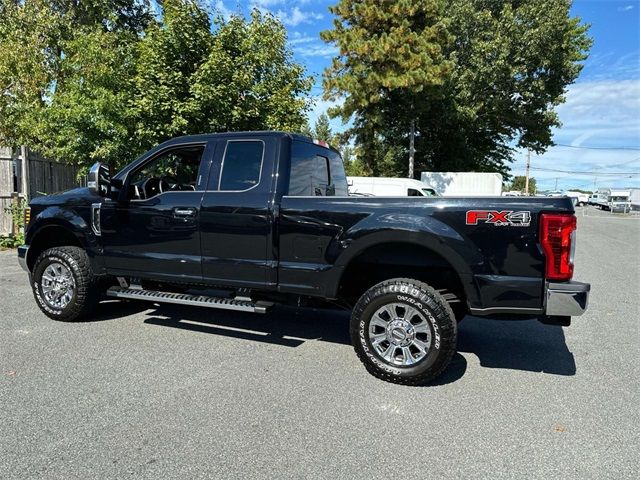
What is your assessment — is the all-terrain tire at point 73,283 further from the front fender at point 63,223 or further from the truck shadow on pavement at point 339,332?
the truck shadow on pavement at point 339,332

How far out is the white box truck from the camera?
81.6 ft

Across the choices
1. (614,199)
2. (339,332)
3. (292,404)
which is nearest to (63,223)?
(339,332)

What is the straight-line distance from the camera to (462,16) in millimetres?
24578

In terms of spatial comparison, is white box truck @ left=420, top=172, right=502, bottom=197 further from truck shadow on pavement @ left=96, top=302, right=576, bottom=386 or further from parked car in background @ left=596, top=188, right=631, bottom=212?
parked car in background @ left=596, top=188, right=631, bottom=212

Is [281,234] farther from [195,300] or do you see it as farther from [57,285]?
[57,285]

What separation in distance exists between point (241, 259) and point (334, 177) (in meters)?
1.64

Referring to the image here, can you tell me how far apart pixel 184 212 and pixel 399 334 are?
2376mm

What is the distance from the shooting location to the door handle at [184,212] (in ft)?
15.3

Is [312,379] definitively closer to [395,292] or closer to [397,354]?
[397,354]

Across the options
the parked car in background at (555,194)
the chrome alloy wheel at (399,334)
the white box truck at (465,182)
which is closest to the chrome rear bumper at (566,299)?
the parked car in background at (555,194)

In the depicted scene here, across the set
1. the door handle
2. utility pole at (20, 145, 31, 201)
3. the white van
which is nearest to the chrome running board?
the door handle

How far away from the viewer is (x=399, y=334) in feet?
13.0

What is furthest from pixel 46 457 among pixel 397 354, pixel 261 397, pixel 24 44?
pixel 24 44

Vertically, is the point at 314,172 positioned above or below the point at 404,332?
above
